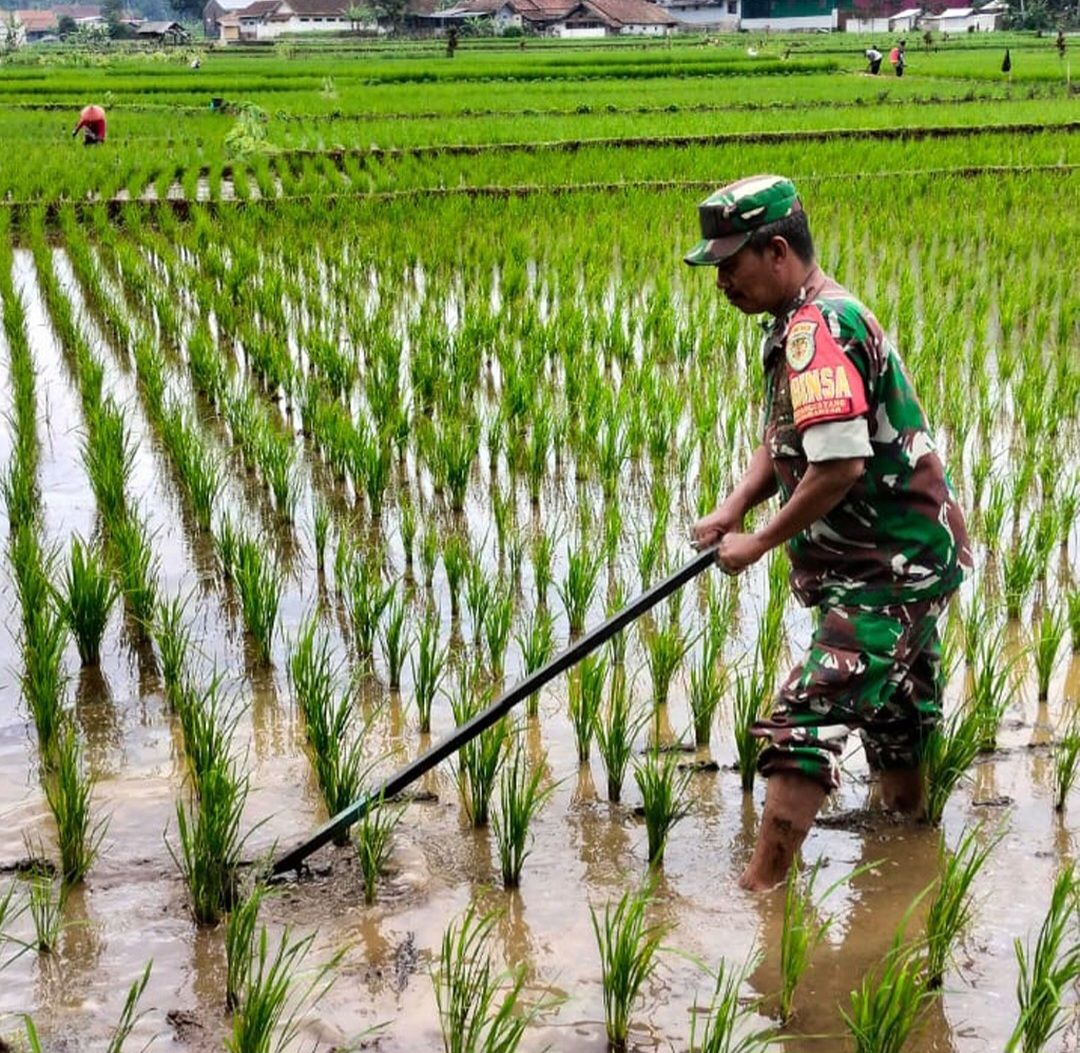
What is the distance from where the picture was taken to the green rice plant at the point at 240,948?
2.07 m

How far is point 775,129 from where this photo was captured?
16.1 metres

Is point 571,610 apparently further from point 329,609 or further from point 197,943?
point 197,943

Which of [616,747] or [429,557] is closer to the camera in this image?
[616,747]

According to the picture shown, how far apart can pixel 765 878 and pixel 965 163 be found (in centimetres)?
1156

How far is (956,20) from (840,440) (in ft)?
190

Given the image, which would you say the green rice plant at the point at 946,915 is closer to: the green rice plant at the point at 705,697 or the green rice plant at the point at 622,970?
the green rice plant at the point at 622,970

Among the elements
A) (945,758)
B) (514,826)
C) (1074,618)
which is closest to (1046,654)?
(1074,618)

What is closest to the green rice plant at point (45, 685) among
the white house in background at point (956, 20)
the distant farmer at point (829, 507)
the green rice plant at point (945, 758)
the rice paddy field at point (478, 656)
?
the rice paddy field at point (478, 656)

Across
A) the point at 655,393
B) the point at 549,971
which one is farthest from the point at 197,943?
the point at 655,393

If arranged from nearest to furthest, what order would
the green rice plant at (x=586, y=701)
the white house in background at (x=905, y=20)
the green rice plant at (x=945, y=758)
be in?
the green rice plant at (x=945, y=758), the green rice plant at (x=586, y=701), the white house in background at (x=905, y=20)

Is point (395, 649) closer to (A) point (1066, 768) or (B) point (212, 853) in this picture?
(B) point (212, 853)

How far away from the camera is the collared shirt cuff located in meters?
2.34

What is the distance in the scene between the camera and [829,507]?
Result: 7.84 ft

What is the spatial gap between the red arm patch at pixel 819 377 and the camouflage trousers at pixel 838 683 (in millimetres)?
386
